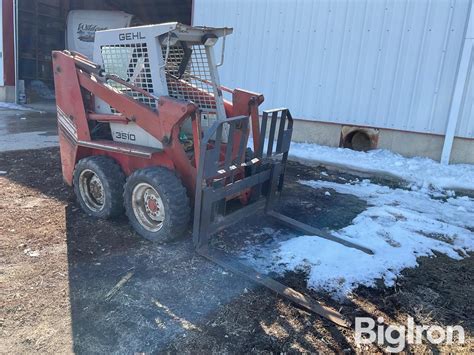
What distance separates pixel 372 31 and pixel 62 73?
599 cm

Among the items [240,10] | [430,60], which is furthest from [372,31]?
[240,10]

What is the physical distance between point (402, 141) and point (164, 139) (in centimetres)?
567

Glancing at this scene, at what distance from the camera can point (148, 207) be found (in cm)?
424

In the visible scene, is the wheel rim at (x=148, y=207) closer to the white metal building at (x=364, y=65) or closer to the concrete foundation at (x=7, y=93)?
the white metal building at (x=364, y=65)

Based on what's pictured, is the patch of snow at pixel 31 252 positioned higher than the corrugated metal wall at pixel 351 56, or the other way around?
the corrugated metal wall at pixel 351 56

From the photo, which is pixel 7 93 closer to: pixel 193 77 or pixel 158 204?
pixel 193 77

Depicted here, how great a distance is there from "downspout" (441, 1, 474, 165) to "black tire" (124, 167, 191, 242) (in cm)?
562

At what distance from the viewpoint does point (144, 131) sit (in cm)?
432

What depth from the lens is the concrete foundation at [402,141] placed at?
746 cm

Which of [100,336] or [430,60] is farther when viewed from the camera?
[430,60]

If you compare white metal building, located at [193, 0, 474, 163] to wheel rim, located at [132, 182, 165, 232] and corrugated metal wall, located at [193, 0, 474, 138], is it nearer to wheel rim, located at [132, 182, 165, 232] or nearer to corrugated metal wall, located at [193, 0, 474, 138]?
corrugated metal wall, located at [193, 0, 474, 138]

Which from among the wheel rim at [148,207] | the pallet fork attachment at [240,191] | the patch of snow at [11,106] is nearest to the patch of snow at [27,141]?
the wheel rim at [148,207]

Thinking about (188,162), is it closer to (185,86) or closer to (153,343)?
(185,86)
